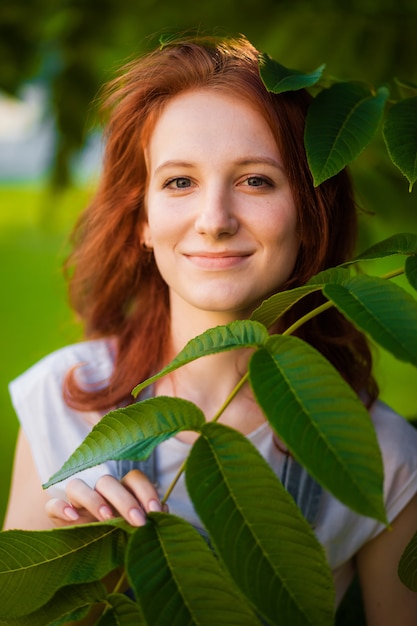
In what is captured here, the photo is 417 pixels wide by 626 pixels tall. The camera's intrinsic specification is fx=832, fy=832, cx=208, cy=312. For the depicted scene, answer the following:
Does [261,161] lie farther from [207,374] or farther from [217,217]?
[207,374]

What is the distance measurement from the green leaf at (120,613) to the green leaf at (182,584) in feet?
0.28

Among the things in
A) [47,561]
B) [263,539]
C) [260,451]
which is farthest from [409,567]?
[260,451]

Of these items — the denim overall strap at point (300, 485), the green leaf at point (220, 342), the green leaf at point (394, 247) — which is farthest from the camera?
the denim overall strap at point (300, 485)

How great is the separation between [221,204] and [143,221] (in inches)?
14.3

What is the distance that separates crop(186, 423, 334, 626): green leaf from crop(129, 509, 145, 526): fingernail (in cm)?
16

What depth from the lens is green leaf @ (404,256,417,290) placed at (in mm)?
Answer: 877

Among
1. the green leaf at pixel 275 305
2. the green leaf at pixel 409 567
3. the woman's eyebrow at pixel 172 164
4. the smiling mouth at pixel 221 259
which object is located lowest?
the green leaf at pixel 409 567

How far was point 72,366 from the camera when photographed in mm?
1577

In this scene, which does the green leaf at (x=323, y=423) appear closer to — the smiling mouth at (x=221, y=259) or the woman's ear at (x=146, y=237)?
the smiling mouth at (x=221, y=259)

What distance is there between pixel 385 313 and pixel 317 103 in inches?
18.3

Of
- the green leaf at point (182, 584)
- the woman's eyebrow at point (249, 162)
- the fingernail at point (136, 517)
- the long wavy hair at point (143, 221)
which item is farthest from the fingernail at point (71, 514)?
the woman's eyebrow at point (249, 162)

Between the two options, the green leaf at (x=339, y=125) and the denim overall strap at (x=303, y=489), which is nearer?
the green leaf at (x=339, y=125)

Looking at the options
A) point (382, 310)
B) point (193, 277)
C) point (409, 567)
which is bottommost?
point (409, 567)

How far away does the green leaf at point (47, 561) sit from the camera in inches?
33.0
